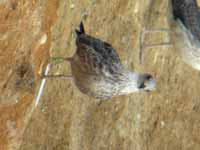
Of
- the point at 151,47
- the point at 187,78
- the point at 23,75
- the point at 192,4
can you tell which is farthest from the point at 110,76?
the point at 187,78

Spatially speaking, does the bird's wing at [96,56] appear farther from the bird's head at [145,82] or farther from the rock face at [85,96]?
the rock face at [85,96]

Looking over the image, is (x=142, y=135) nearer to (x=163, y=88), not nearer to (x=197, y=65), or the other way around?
(x=163, y=88)

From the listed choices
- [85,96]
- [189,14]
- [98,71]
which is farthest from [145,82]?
[189,14]

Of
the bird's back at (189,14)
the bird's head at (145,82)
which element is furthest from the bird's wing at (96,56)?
the bird's back at (189,14)

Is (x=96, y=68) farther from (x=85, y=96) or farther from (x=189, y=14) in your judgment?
(x=189, y=14)

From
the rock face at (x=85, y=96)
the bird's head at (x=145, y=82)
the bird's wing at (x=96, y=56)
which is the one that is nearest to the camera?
the bird's wing at (x=96, y=56)

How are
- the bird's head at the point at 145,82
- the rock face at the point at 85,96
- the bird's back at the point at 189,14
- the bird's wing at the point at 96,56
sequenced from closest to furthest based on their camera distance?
the bird's wing at the point at 96,56
the rock face at the point at 85,96
the bird's head at the point at 145,82
the bird's back at the point at 189,14

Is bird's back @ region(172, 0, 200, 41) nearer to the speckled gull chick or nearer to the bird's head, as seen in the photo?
the speckled gull chick

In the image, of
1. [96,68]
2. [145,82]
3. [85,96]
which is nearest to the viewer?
[96,68]
